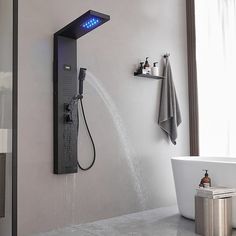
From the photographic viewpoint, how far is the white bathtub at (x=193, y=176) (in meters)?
2.79

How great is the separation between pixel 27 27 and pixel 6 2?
0.25 m

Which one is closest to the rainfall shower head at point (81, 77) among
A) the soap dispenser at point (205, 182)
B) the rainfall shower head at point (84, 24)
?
the rainfall shower head at point (84, 24)

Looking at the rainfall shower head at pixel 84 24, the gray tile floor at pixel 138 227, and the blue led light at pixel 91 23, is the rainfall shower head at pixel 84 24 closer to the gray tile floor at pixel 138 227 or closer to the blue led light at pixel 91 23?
the blue led light at pixel 91 23

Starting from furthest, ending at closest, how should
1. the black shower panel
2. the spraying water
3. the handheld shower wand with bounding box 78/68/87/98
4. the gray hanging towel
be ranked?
1. the gray hanging towel
2. the spraying water
3. the handheld shower wand with bounding box 78/68/87/98
4. the black shower panel

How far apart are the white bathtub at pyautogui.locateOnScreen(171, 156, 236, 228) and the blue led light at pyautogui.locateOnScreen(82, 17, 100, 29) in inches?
61.1

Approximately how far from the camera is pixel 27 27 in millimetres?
2738

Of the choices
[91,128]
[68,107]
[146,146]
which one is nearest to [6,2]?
[68,107]

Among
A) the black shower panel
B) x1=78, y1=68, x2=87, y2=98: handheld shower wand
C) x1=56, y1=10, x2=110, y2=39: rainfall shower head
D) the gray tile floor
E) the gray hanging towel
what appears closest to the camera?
x1=56, y1=10, x2=110, y2=39: rainfall shower head

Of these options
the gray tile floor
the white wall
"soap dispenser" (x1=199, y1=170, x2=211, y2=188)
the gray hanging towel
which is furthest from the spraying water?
"soap dispenser" (x1=199, y1=170, x2=211, y2=188)

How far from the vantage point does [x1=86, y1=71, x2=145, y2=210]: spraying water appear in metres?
3.19

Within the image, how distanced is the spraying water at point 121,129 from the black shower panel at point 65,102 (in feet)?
0.99

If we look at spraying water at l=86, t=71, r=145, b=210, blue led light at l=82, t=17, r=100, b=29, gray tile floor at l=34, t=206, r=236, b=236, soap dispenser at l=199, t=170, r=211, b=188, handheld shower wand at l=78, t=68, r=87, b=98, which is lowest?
gray tile floor at l=34, t=206, r=236, b=236

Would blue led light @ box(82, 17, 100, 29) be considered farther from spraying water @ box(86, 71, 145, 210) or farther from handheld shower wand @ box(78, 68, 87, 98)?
spraying water @ box(86, 71, 145, 210)

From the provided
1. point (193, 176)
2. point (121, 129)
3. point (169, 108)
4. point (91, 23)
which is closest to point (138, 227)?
point (193, 176)
